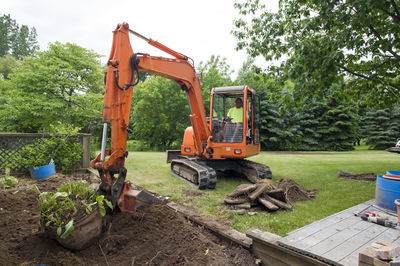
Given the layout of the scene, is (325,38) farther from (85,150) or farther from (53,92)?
(53,92)

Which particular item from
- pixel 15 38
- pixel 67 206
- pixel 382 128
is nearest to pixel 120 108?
pixel 67 206

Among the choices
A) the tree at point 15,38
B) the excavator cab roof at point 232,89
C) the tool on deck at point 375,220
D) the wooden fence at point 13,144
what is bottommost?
the tool on deck at point 375,220

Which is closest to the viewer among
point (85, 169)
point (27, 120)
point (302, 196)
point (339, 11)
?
point (302, 196)

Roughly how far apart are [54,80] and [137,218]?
30.6 ft

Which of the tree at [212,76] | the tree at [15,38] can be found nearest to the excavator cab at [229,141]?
the tree at [212,76]

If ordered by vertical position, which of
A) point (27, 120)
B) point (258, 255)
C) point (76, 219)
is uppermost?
point (27, 120)

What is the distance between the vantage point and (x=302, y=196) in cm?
522

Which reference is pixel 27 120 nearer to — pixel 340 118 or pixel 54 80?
pixel 54 80

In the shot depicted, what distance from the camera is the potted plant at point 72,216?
8.20 feet

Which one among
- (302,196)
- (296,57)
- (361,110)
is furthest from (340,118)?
(302,196)

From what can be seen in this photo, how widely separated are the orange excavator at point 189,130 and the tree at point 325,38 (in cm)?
170

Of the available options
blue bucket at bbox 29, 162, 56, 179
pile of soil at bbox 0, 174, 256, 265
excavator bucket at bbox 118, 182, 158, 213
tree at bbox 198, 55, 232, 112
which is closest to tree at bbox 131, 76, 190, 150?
tree at bbox 198, 55, 232, 112

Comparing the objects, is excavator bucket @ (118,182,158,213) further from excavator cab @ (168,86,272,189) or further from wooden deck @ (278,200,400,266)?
excavator cab @ (168,86,272,189)

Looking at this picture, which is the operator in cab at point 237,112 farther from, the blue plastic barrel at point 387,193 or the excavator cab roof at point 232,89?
the blue plastic barrel at point 387,193
